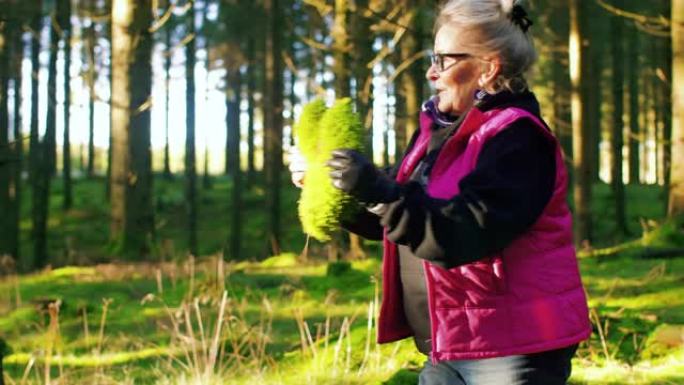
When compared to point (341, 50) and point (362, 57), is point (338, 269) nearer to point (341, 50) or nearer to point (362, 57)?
point (341, 50)

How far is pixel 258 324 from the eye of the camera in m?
7.29

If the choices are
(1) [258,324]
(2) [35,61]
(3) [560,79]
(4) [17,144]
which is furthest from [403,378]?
(3) [560,79]

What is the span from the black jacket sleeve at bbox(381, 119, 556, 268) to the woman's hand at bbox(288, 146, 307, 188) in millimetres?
457

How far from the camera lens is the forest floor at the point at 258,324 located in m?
4.93

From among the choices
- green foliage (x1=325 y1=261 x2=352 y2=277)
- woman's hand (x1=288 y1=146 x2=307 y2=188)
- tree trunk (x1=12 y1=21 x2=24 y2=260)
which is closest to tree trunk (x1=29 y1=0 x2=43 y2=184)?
tree trunk (x1=12 y1=21 x2=24 y2=260)

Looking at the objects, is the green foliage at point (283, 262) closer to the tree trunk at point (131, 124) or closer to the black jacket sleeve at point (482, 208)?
the tree trunk at point (131, 124)

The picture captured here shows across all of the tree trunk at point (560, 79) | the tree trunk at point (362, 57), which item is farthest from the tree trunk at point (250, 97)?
the tree trunk at point (362, 57)

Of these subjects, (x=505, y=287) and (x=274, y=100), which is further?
(x=274, y=100)

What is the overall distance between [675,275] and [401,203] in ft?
21.4

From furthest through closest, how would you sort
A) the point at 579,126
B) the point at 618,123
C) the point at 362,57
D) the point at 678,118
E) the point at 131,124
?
the point at 618,123
the point at 579,126
the point at 362,57
the point at 131,124
the point at 678,118

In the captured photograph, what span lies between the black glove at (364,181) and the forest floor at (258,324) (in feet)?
7.40

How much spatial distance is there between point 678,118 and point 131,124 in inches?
281

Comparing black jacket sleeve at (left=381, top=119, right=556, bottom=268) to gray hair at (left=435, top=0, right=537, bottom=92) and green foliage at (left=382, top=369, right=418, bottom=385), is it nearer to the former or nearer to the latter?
gray hair at (left=435, top=0, right=537, bottom=92)

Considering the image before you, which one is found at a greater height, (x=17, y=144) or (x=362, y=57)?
(x=362, y=57)
